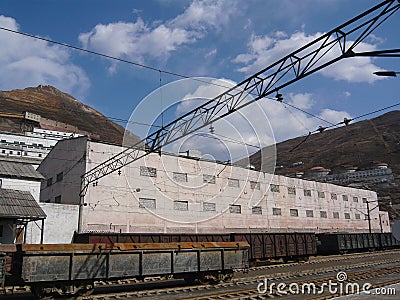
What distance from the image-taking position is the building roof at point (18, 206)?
22169 millimetres

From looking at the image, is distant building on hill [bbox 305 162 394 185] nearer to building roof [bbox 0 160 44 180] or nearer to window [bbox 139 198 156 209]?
window [bbox 139 198 156 209]

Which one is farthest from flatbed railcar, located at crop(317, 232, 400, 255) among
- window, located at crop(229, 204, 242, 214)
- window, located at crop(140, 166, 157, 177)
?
window, located at crop(140, 166, 157, 177)

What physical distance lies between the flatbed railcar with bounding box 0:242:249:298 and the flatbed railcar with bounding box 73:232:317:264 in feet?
32.9

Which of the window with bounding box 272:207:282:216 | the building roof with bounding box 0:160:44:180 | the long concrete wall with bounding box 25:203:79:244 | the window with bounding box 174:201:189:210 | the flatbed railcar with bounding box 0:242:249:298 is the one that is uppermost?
the building roof with bounding box 0:160:44:180

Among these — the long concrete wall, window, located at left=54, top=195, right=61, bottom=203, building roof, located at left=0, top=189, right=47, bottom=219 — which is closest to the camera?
building roof, located at left=0, top=189, right=47, bottom=219

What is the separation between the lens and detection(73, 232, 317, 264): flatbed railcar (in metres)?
25.6

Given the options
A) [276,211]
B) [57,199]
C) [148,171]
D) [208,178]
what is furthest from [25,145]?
[276,211]

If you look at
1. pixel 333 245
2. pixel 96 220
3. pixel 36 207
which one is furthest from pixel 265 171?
pixel 36 207

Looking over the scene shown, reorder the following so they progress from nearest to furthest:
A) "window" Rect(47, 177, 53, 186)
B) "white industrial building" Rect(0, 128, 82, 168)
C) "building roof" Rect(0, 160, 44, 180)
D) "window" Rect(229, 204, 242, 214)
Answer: "building roof" Rect(0, 160, 44, 180) < "window" Rect(47, 177, 53, 186) < "window" Rect(229, 204, 242, 214) < "white industrial building" Rect(0, 128, 82, 168)

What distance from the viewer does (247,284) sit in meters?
15.2

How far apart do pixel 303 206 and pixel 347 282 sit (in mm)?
35878

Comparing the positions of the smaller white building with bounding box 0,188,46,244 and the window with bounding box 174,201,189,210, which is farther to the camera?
the window with bounding box 174,201,189,210

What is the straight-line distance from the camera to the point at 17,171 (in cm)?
2641

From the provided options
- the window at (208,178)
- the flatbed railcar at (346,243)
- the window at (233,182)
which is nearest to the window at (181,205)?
the window at (208,178)
